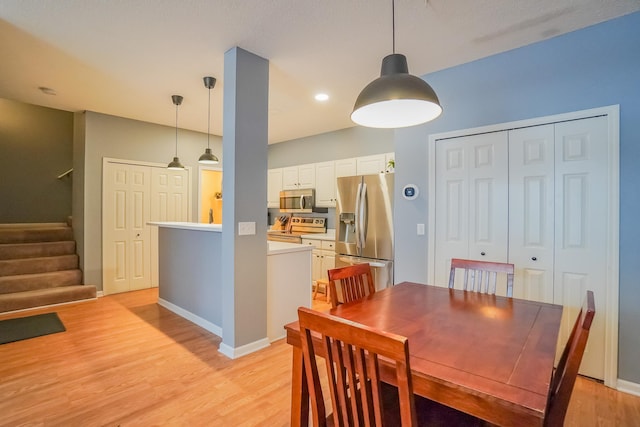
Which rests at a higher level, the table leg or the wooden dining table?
the wooden dining table

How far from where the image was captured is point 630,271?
7.15 ft

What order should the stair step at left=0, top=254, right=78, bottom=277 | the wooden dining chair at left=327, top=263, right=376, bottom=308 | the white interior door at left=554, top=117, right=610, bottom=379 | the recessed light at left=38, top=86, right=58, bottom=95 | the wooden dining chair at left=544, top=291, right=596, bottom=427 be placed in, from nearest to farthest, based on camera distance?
the wooden dining chair at left=544, top=291, right=596, bottom=427, the wooden dining chair at left=327, top=263, right=376, bottom=308, the white interior door at left=554, top=117, right=610, bottom=379, the recessed light at left=38, top=86, right=58, bottom=95, the stair step at left=0, top=254, right=78, bottom=277

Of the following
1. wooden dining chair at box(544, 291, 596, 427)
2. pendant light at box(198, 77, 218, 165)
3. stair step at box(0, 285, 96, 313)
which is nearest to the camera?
wooden dining chair at box(544, 291, 596, 427)

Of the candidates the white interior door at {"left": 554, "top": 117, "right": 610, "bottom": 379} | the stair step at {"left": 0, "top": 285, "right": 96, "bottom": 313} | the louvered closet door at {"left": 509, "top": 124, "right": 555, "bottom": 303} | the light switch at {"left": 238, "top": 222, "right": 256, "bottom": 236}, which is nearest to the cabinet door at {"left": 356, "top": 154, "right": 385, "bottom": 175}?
the louvered closet door at {"left": 509, "top": 124, "right": 555, "bottom": 303}

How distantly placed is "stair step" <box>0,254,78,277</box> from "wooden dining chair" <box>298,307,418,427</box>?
5.05 metres

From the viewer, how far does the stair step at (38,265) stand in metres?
4.20

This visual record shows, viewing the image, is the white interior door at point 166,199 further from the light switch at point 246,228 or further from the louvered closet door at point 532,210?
the louvered closet door at point 532,210

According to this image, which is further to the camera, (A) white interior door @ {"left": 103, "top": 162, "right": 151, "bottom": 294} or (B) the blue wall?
(A) white interior door @ {"left": 103, "top": 162, "right": 151, "bottom": 294}

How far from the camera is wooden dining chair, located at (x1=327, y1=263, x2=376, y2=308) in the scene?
1876 mm

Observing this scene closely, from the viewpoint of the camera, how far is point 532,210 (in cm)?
257

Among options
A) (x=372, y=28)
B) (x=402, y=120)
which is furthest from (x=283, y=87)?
(x=402, y=120)

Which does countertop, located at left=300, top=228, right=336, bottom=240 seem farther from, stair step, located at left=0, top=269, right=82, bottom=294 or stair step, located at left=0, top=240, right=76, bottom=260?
stair step, located at left=0, top=240, right=76, bottom=260

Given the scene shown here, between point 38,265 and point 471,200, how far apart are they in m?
5.69

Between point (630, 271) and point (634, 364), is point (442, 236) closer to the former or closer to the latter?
point (630, 271)
